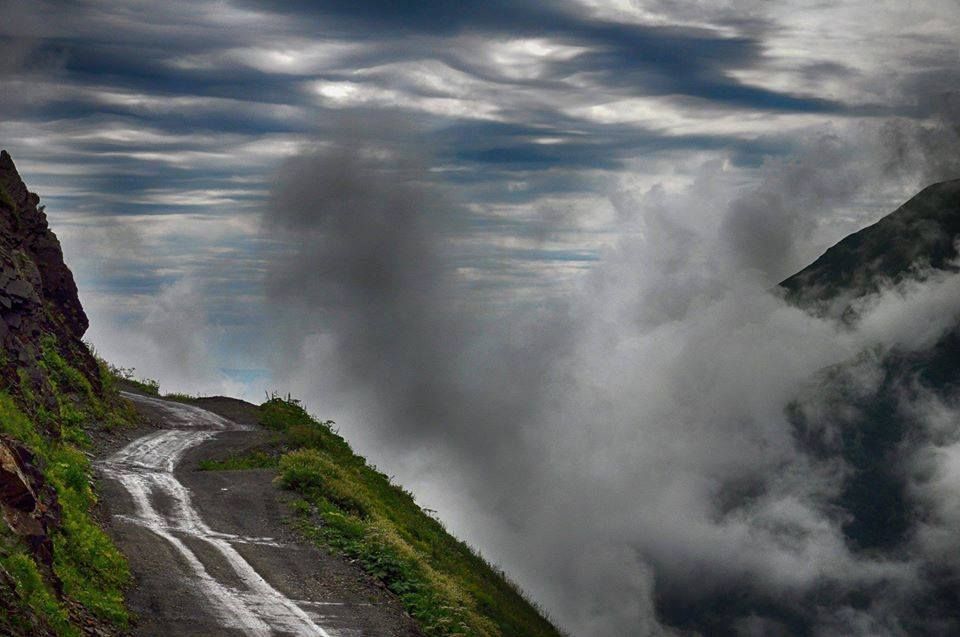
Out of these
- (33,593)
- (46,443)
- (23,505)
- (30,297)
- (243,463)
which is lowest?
(33,593)

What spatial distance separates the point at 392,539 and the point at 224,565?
5.26 metres

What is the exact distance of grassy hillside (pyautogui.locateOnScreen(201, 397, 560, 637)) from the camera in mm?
21047

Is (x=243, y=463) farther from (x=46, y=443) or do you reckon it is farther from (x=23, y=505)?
(x=23, y=505)

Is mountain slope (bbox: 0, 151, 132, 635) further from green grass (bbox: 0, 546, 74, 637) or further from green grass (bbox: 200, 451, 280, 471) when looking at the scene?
green grass (bbox: 200, 451, 280, 471)

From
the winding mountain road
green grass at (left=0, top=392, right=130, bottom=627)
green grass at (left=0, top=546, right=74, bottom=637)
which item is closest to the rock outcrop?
green grass at (left=0, top=392, right=130, bottom=627)

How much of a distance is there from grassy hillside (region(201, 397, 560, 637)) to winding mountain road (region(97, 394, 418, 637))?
2.13 feet

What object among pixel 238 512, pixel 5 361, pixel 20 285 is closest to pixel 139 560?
pixel 238 512

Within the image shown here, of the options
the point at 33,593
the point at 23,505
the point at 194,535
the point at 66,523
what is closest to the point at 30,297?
the point at 194,535

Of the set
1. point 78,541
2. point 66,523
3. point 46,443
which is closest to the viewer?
point 78,541

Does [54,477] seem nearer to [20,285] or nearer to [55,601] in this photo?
[55,601]

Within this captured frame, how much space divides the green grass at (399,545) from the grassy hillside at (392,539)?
25 mm

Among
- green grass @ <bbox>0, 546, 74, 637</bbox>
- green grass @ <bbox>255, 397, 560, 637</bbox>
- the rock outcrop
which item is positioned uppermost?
green grass @ <bbox>255, 397, 560, 637</bbox>

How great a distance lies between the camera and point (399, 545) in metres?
23.9

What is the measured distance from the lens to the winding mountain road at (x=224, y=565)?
1700 cm
